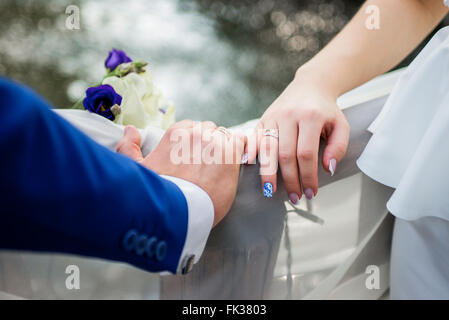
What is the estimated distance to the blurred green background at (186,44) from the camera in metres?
2.14

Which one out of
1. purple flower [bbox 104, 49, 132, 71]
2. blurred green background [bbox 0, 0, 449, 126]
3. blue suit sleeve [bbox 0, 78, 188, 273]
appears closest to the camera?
blue suit sleeve [bbox 0, 78, 188, 273]

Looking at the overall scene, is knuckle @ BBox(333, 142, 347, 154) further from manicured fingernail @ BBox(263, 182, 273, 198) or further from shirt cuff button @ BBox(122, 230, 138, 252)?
shirt cuff button @ BBox(122, 230, 138, 252)

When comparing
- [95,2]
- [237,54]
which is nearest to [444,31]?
[237,54]

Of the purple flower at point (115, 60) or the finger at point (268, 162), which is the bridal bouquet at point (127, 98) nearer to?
the purple flower at point (115, 60)

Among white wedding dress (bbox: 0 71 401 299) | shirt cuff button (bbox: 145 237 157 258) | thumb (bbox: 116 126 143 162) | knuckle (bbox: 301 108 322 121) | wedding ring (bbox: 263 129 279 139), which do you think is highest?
knuckle (bbox: 301 108 322 121)

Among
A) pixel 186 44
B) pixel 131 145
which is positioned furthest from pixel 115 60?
pixel 186 44

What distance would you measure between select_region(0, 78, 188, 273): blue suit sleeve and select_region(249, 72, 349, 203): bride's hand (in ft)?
0.57

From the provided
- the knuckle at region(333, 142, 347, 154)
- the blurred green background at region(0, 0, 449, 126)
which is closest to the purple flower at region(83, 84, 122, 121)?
the knuckle at region(333, 142, 347, 154)

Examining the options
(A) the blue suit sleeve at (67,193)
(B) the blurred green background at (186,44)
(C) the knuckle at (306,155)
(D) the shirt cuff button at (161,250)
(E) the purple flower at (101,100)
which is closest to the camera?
(A) the blue suit sleeve at (67,193)

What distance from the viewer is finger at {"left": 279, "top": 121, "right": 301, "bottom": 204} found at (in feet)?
1.47

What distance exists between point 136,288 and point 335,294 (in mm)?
A: 291

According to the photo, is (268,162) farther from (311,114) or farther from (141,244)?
(141,244)

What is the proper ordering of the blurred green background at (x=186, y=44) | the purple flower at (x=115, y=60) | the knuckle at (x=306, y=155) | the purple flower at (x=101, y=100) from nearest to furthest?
the knuckle at (x=306, y=155)
the purple flower at (x=101, y=100)
the purple flower at (x=115, y=60)
the blurred green background at (x=186, y=44)

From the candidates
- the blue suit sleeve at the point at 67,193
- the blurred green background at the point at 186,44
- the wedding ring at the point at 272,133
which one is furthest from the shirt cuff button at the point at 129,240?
the blurred green background at the point at 186,44
